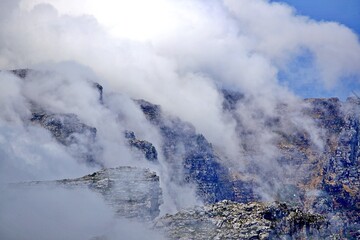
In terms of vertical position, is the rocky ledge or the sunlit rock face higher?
the rocky ledge

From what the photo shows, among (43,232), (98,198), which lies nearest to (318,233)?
(98,198)

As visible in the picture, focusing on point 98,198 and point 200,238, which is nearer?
point 200,238

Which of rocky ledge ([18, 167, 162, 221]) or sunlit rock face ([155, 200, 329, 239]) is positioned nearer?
sunlit rock face ([155, 200, 329, 239])

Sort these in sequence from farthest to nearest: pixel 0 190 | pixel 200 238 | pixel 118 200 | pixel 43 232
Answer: pixel 0 190 → pixel 118 200 → pixel 43 232 → pixel 200 238

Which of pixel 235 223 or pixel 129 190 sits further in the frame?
pixel 129 190

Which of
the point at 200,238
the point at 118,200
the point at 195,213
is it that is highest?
the point at 118,200

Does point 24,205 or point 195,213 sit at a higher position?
point 24,205

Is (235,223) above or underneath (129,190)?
underneath

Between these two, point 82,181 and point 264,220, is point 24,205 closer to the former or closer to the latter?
point 82,181
